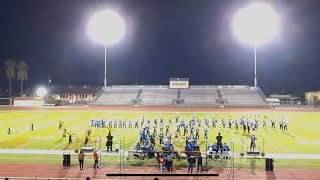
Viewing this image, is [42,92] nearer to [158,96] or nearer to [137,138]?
[158,96]

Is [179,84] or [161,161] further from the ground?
[179,84]

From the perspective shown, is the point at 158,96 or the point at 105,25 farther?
the point at 158,96

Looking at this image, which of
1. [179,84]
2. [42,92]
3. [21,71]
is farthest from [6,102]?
[179,84]

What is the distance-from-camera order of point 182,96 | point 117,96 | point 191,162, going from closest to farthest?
point 191,162, point 182,96, point 117,96

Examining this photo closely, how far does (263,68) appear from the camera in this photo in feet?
320

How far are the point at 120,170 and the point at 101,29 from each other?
1894 inches

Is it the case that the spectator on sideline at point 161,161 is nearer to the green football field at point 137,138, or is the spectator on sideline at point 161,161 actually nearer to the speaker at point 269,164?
the speaker at point 269,164

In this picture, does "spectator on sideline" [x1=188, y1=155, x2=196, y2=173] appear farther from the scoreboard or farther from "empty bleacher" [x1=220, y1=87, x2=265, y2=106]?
Answer: the scoreboard

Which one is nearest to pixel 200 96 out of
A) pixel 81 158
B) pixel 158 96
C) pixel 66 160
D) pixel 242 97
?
pixel 242 97

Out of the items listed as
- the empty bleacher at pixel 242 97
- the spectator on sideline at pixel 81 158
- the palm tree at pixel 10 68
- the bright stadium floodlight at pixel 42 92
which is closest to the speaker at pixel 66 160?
the spectator on sideline at pixel 81 158

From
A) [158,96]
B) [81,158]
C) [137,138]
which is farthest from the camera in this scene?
[158,96]

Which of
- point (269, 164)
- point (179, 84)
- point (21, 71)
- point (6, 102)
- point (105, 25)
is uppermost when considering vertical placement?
point (105, 25)

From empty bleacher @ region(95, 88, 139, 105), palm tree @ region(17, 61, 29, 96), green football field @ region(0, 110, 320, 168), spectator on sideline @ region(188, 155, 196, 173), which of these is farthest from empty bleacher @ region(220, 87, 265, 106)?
spectator on sideline @ region(188, 155, 196, 173)

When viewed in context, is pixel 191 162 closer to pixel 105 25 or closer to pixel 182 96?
pixel 105 25
